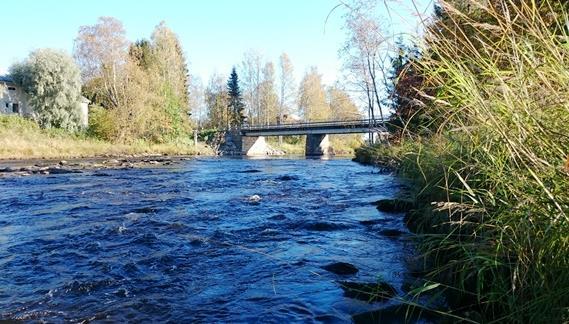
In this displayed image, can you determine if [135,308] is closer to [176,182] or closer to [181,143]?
[176,182]

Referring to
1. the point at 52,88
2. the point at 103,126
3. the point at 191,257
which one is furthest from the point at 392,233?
the point at 52,88

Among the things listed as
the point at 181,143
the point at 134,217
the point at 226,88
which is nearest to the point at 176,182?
the point at 134,217

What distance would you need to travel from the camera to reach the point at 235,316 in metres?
3.89

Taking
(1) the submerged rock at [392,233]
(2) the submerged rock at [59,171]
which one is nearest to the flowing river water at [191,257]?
(1) the submerged rock at [392,233]

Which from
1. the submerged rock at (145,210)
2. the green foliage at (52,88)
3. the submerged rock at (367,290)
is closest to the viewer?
the submerged rock at (367,290)

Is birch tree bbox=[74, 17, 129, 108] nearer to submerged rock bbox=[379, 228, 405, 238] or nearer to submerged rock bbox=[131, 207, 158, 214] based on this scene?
submerged rock bbox=[131, 207, 158, 214]

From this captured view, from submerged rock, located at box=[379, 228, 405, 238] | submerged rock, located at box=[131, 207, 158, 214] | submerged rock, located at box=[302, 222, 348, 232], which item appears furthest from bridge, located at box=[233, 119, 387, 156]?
submerged rock, located at box=[379, 228, 405, 238]

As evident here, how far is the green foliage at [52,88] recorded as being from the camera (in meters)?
41.1

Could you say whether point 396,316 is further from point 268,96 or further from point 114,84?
point 268,96

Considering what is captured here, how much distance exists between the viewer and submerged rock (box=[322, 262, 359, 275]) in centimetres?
500

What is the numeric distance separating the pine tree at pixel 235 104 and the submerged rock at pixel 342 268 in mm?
70947

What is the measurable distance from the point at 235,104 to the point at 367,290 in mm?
73449

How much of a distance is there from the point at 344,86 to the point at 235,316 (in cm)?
2462

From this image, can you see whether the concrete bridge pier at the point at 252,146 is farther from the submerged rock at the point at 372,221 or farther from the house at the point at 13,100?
the submerged rock at the point at 372,221
